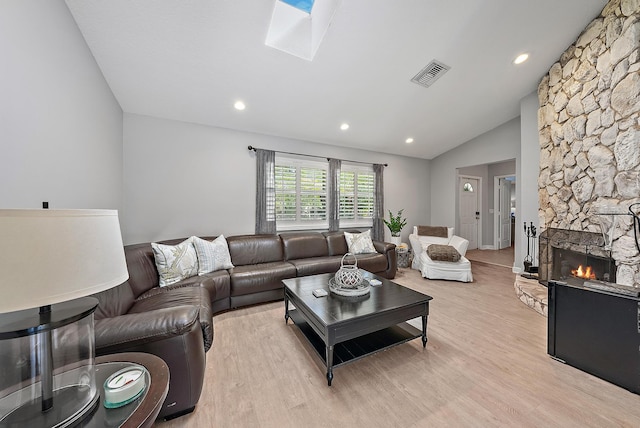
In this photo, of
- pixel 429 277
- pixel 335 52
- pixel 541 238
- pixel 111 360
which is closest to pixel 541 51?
pixel 541 238

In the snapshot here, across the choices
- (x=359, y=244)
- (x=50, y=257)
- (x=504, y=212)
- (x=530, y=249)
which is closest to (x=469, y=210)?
(x=504, y=212)

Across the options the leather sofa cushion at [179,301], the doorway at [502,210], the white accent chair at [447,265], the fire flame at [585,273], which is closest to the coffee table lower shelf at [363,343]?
the leather sofa cushion at [179,301]

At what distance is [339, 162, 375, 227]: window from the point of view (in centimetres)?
481

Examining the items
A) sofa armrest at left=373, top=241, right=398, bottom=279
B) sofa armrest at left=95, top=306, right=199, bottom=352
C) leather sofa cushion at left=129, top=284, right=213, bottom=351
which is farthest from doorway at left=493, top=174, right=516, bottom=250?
sofa armrest at left=95, top=306, right=199, bottom=352

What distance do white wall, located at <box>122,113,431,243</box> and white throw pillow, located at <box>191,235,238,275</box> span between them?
73 centimetres

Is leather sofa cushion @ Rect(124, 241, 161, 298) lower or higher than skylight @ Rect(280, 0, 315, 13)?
lower

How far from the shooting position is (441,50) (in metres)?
2.63

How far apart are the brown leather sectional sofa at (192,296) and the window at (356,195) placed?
0.77m

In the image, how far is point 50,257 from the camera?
0.62 metres

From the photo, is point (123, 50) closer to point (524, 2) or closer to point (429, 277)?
point (524, 2)

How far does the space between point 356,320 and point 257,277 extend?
159cm

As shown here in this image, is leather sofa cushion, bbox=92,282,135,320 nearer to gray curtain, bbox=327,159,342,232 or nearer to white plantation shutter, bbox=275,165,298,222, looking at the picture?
white plantation shutter, bbox=275,165,298,222

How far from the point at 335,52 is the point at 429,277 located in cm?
359

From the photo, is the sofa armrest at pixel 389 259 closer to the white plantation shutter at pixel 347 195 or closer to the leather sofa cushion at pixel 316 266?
the leather sofa cushion at pixel 316 266
